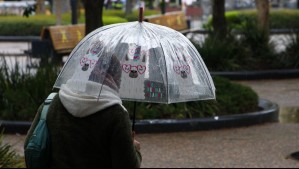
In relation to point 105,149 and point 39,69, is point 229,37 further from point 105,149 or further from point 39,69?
point 105,149

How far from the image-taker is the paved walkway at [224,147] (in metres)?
8.52

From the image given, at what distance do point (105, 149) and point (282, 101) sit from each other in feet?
33.3

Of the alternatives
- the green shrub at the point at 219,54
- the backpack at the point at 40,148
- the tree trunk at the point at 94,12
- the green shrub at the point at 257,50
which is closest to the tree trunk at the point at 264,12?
the green shrub at the point at 257,50

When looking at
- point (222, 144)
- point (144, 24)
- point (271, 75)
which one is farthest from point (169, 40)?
point (271, 75)

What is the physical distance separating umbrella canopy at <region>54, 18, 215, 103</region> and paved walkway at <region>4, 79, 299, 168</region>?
9.94 ft

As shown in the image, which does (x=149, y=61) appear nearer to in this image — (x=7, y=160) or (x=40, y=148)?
(x=40, y=148)

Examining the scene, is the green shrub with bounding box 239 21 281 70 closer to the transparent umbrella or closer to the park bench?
the park bench

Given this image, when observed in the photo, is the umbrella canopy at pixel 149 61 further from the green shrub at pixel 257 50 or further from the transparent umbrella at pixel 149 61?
the green shrub at pixel 257 50

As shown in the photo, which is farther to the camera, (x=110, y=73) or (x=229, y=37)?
(x=229, y=37)

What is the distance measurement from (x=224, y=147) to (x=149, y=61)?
4.45 m

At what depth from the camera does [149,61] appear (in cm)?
517

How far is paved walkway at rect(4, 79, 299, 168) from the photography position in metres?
8.52

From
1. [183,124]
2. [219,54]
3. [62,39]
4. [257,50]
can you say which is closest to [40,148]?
[183,124]

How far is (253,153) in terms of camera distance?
904 cm
